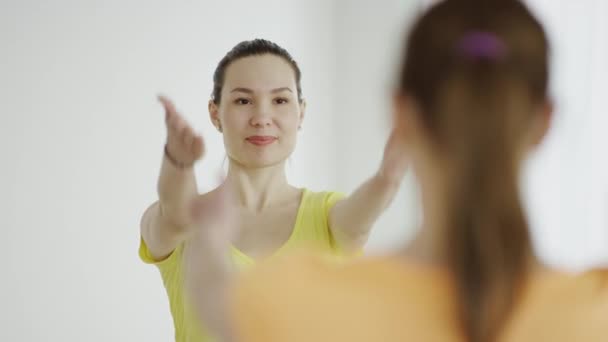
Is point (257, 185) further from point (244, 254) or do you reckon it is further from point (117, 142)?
point (117, 142)

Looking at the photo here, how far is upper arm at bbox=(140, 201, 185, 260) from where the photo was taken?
125 centimetres

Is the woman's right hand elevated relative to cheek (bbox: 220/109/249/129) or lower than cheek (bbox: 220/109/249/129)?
lower

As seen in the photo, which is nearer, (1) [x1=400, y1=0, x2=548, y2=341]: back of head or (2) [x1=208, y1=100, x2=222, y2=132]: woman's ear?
(1) [x1=400, y1=0, x2=548, y2=341]: back of head

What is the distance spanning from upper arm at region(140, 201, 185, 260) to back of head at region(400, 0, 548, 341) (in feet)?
2.02

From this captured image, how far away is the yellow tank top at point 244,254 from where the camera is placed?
1.41 meters

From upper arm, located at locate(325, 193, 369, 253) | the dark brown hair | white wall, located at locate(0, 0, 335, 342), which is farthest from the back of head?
white wall, located at locate(0, 0, 335, 342)

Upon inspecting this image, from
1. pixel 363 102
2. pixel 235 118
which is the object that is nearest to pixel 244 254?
pixel 235 118

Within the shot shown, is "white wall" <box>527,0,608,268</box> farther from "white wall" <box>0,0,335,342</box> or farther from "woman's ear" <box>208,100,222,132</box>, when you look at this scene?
"woman's ear" <box>208,100,222,132</box>

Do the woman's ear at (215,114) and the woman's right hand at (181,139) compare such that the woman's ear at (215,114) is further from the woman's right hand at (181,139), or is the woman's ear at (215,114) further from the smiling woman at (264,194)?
the woman's right hand at (181,139)

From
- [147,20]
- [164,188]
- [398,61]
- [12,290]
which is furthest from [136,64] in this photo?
[398,61]

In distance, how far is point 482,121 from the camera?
635 mm

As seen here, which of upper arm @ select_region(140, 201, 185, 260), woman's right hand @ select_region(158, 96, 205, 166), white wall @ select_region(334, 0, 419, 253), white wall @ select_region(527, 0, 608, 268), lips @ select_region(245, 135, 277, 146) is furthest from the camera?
white wall @ select_region(334, 0, 419, 253)

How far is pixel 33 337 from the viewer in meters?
2.03

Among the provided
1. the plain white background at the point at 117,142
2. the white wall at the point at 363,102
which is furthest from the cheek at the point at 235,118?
the white wall at the point at 363,102
